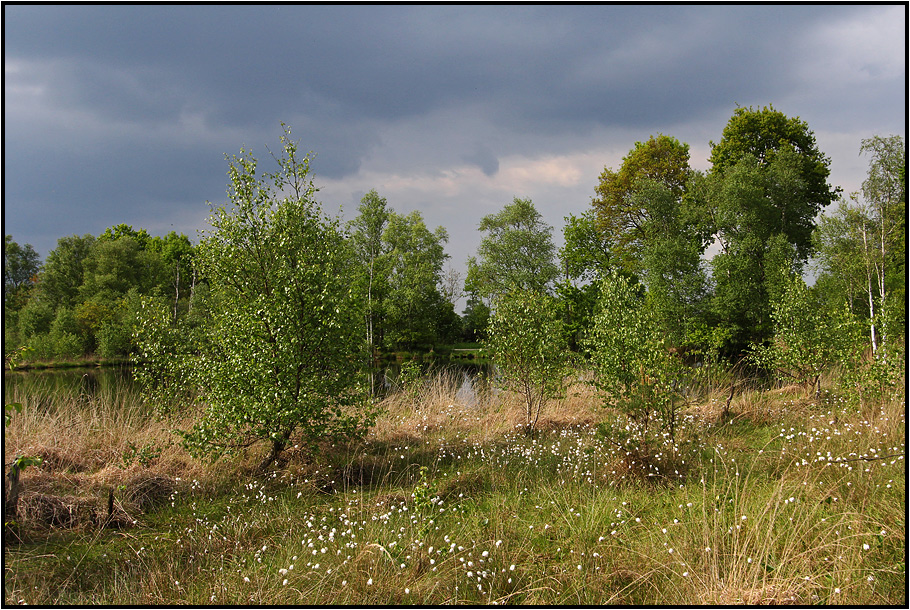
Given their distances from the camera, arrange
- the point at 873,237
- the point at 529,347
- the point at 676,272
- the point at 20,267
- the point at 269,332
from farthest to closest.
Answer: the point at 20,267
the point at 676,272
the point at 873,237
the point at 529,347
the point at 269,332

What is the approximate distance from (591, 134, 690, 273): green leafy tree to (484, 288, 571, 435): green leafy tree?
1893cm

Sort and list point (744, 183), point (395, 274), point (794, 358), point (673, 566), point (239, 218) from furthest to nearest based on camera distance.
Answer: point (395, 274) → point (744, 183) → point (794, 358) → point (239, 218) → point (673, 566)

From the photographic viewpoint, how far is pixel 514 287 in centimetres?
1088

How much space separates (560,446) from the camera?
7.98m

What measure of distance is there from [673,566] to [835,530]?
4.69 feet

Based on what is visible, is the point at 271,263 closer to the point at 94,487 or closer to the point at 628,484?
the point at 94,487

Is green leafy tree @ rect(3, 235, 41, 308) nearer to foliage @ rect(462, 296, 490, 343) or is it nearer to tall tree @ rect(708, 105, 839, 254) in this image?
foliage @ rect(462, 296, 490, 343)

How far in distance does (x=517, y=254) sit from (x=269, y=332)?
76.8 ft

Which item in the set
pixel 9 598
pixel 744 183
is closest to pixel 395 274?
pixel 744 183

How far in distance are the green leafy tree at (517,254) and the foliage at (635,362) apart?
19567 mm

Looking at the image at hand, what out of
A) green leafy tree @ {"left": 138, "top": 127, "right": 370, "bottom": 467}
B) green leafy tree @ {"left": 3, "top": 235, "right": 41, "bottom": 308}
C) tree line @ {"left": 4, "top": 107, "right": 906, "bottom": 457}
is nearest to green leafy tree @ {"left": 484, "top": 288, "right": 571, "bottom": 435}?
tree line @ {"left": 4, "top": 107, "right": 906, "bottom": 457}

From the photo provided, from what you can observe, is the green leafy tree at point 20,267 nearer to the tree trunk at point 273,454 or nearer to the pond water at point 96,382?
the pond water at point 96,382

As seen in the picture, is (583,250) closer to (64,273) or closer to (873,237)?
(873,237)

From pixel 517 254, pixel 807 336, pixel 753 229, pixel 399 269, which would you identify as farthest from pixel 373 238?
pixel 807 336
